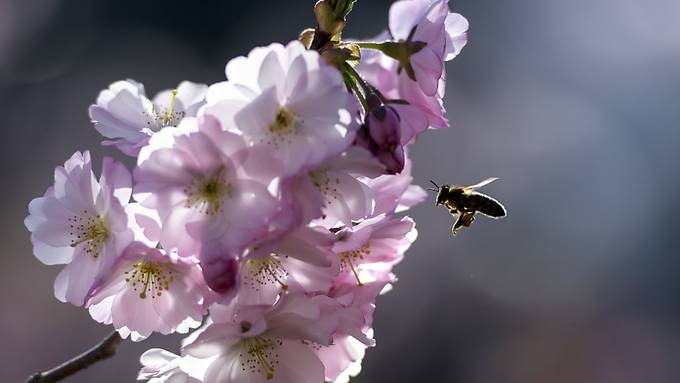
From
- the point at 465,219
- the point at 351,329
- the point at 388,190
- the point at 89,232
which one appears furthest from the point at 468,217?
the point at 89,232

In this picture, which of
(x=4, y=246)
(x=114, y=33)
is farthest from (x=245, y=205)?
(x=114, y=33)

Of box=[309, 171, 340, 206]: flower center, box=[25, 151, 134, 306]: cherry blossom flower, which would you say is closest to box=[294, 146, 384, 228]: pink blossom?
box=[309, 171, 340, 206]: flower center

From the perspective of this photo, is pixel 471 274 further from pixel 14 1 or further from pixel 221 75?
pixel 14 1

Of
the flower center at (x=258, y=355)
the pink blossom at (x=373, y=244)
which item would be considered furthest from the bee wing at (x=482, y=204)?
the flower center at (x=258, y=355)

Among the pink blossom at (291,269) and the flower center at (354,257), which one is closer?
the pink blossom at (291,269)

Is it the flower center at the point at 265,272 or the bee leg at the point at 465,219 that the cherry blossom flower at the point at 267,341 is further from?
the bee leg at the point at 465,219

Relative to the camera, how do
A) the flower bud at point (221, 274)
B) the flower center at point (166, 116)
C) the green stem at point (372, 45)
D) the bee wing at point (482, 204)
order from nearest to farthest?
the flower bud at point (221, 274), the green stem at point (372, 45), the flower center at point (166, 116), the bee wing at point (482, 204)

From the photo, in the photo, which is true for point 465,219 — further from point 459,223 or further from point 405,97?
point 405,97
